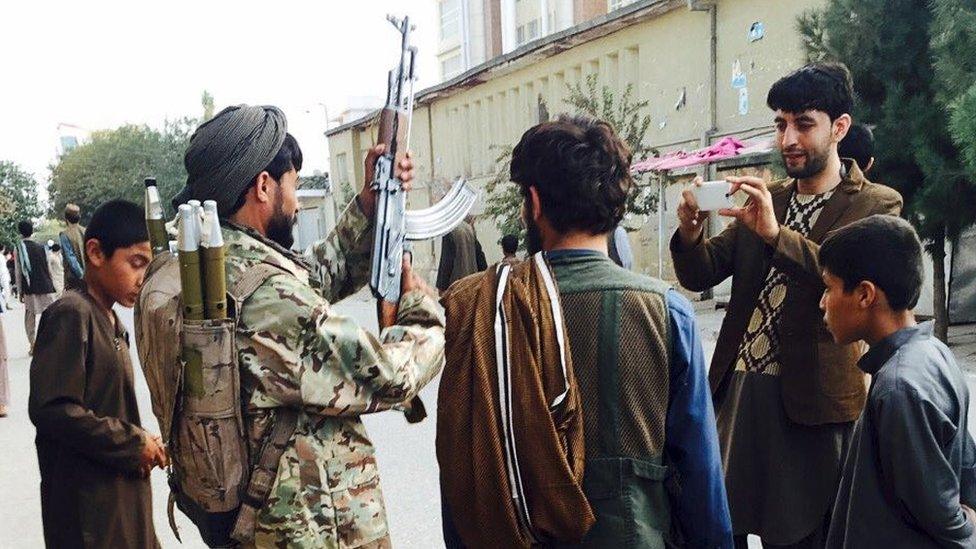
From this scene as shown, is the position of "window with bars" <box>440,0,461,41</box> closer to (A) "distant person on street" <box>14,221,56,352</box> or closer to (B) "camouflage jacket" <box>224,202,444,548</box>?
(A) "distant person on street" <box>14,221,56,352</box>

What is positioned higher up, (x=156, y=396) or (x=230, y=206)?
(x=230, y=206)

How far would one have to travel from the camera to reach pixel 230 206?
6.16 ft

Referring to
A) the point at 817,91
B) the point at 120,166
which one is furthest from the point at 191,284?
the point at 120,166

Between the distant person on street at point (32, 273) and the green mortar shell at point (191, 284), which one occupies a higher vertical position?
the green mortar shell at point (191, 284)

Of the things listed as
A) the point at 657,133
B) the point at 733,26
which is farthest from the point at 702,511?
the point at 657,133

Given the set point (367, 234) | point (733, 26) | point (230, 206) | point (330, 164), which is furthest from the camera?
point (330, 164)

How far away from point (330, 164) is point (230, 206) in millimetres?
29655

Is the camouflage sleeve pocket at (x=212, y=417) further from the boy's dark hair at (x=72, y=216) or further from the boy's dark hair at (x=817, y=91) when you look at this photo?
the boy's dark hair at (x=72, y=216)

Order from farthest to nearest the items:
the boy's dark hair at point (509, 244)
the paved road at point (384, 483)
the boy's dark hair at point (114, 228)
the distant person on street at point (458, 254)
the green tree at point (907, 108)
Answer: the distant person on street at point (458, 254) → the boy's dark hair at point (509, 244) → the green tree at point (907, 108) → the paved road at point (384, 483) → the boy's dark hair at point (114, 228)

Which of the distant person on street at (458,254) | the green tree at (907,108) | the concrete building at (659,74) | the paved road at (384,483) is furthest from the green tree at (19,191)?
the green tree at (907,108)

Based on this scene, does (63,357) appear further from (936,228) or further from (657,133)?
(657,133)

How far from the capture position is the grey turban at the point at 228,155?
186 cm

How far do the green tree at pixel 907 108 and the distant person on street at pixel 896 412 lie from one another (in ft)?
20.9

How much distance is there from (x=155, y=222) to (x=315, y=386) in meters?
0.69
